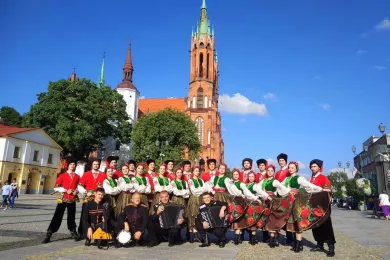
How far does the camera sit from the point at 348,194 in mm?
32875

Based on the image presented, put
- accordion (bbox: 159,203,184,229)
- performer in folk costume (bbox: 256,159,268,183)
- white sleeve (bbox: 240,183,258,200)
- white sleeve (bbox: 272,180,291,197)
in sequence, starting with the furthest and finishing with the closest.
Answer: performer in folk costume (bbox: 256,159,268,183) → white sleeve (bbox: 240,183,258,200) → accordion (bbox: 159,203,184,229) → white sleeve (bbox: 272,180,291,197)

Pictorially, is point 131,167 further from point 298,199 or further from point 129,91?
point 129,91

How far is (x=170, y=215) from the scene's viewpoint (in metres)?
8.16

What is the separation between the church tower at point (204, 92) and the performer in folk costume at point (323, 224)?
2144 inches

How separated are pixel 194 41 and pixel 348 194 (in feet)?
176

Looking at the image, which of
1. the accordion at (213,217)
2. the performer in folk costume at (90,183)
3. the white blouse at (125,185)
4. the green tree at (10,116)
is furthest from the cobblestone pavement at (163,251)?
the green tree at (10,116)

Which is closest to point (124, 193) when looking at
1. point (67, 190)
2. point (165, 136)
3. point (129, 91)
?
point (67, 190)

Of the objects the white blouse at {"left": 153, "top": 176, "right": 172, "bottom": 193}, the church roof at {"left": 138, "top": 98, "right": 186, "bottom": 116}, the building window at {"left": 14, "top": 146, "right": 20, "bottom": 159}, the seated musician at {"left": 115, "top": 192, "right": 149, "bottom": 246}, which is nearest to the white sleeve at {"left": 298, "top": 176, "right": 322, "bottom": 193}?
the white blouse at {"left": 153, "top": 176, "right": 172, "bottom": 193}

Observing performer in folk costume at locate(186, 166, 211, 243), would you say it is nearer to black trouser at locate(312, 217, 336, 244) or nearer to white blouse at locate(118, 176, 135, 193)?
white blouse at locate(118, 176, 135, 193)

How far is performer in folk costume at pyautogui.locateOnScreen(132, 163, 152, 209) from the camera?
8.56 meters

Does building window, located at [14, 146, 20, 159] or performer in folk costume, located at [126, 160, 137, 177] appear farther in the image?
building window, located at [14, 146, 20, 159]

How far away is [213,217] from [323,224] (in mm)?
2696

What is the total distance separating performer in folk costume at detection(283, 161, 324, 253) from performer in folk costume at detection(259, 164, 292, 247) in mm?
148

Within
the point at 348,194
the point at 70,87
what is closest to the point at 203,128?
the point at 70,87
